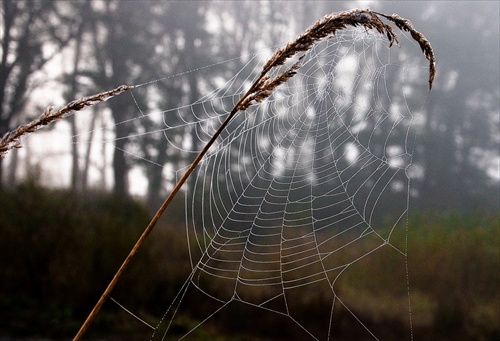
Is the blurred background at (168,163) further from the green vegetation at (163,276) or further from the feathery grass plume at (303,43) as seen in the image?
the feathery grass plume at (303,43)

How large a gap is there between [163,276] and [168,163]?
133cm

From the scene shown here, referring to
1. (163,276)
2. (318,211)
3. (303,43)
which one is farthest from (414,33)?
(163,276)

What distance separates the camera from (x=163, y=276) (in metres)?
5.02

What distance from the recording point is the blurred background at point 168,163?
15.0 feet

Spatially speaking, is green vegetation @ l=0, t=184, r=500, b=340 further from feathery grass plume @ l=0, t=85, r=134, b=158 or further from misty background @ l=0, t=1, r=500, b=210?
feathery grass plume @ l=0, t=85, r=134, b=158

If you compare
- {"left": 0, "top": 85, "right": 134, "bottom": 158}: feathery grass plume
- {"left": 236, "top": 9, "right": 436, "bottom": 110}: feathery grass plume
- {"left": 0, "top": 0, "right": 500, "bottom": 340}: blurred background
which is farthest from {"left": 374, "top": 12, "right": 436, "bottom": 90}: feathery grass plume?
{"left": 0, "top": 0, "right": 500, "bottom": 340}: blurred background

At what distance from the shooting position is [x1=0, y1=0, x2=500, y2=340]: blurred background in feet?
15.0

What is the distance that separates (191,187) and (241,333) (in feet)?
5.44

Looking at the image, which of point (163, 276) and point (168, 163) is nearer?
point (168, 163)

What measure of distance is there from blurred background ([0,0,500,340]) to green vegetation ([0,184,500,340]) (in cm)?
1

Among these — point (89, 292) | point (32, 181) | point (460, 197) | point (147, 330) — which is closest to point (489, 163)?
point (460, 197)

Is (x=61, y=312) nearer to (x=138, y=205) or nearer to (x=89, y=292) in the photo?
(x=89, y=292)

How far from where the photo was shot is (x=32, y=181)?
484cm

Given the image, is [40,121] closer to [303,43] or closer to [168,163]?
[303,43]
